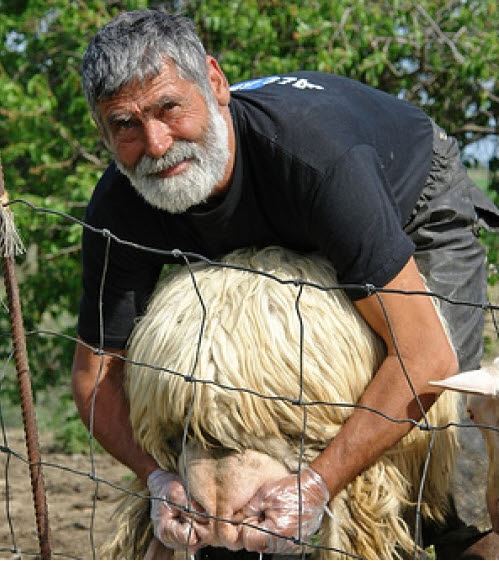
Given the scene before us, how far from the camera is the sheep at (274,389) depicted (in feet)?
11.3

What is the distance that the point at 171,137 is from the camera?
3521 millimetres

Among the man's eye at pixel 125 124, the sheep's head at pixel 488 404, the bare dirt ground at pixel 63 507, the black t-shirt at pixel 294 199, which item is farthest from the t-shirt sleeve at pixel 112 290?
the bare dirt ground at pixel 63 507

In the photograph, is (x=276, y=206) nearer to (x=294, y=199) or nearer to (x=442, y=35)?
(x=294, y=199)

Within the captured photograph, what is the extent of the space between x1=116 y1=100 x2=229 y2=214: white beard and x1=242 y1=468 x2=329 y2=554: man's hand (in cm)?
77

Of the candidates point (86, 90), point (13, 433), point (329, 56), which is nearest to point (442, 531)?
point (86, 90)

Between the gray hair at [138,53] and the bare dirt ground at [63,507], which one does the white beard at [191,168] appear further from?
the bare dirt ground at [63,507]

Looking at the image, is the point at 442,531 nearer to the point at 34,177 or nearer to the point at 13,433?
the point at 34,177

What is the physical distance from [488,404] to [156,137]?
1074 millimetres

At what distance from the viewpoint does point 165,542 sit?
357 centimetres

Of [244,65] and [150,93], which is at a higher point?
[150,93]

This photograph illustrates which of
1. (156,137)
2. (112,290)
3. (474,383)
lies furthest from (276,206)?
(474,383)

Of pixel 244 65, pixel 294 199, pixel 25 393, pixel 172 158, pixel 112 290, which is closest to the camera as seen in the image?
pixel 294 199

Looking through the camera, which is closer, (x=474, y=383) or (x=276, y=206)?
(x=474, y=383)

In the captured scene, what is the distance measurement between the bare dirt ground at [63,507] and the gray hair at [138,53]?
187cm
